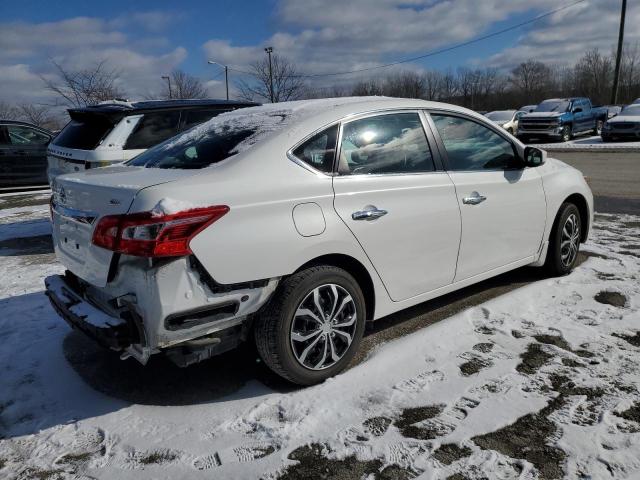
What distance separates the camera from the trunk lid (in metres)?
2.70

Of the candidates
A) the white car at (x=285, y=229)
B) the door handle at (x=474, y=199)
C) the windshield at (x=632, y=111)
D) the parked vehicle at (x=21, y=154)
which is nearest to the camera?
the white car at (x=285, y=229)

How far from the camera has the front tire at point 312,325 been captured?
2.85m

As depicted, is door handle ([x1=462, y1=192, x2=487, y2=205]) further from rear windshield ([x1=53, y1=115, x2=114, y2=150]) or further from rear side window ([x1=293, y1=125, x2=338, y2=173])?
rear windshield ([x1=53, y1=115, x2=114, y2=150])

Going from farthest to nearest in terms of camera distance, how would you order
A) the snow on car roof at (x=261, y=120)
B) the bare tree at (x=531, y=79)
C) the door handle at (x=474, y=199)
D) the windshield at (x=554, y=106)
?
the bare tree at (x=531, y=79) < the windshield at (x=554, y=106) < the door handle at (x=474, y=199) < the snow on car roof at (x=261, y=120)

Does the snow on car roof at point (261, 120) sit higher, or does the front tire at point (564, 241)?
the snow on car roof at point (261, 120)

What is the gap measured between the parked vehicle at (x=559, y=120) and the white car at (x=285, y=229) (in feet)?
72.9

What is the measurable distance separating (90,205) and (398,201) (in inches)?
70.9

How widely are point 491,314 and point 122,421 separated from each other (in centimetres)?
268

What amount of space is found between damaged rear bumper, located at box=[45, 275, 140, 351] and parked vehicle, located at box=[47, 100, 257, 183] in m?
3.19

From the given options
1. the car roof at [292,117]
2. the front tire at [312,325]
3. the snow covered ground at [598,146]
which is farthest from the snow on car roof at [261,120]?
the snow covered ground at [598,146]

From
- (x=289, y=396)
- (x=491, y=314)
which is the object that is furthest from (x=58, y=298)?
(x=491, y=314)

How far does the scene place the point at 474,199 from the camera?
3793mm

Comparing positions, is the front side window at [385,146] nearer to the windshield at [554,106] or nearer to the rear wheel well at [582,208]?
the rear wheel well at [582,208]

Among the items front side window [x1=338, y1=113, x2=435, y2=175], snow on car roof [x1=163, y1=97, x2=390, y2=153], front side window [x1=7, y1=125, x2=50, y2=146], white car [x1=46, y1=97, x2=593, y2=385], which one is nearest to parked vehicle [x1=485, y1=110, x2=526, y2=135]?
front side window [x1=7, y1=125, x2=50, y2=146]
